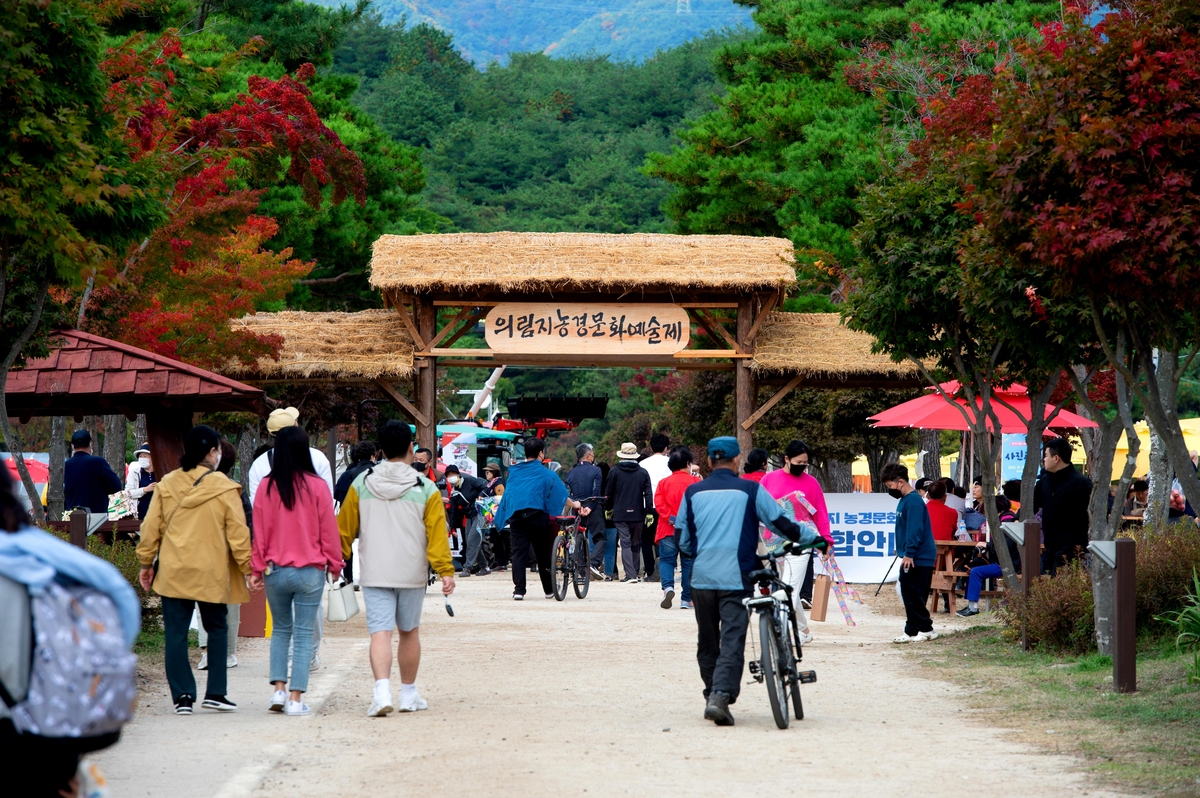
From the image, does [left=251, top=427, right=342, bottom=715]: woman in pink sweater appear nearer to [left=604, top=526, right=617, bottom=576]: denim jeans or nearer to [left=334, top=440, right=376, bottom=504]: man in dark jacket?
[left=334, top=440, right=376, bottom=504]: man in dark jacket

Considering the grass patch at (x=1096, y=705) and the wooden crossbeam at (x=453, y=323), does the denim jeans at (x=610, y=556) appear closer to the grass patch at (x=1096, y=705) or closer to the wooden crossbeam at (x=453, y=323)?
the wooden crossbeam at (x=453, y=323)

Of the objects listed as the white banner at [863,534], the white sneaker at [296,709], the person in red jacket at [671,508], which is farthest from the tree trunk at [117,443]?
the white sneaker at [296,709]

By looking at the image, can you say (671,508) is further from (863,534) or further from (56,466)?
(56,466)

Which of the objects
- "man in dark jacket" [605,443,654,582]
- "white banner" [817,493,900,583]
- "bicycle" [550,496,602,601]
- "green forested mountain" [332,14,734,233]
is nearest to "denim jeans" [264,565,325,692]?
"bicycle" [550,496,602,601]

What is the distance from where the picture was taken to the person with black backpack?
3686mm

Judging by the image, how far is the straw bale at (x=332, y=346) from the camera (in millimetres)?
20859

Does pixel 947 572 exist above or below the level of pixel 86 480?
below

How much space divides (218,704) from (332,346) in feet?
44.2

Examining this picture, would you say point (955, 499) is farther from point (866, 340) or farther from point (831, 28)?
point (831, 28)

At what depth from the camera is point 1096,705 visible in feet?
28.5

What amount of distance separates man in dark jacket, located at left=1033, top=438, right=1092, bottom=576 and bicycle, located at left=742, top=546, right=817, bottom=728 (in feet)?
14.8

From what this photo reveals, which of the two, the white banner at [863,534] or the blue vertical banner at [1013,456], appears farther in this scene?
the blue vertical banner at [1013,456]

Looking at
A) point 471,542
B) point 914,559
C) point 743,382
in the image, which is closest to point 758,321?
point 743,382

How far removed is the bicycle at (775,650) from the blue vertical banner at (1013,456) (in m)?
18.5
